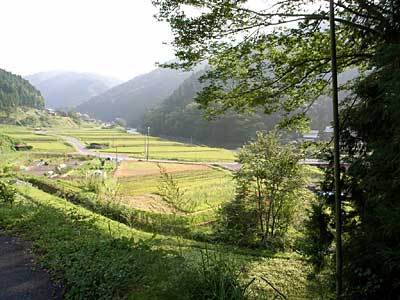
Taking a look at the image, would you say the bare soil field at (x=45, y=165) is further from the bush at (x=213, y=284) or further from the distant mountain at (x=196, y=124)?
the bush at (x=213, y=284)

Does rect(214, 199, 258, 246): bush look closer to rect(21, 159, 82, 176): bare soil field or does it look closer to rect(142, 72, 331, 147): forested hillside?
rect(21, 159, 82, 176): bare soil field

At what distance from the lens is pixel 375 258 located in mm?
2498

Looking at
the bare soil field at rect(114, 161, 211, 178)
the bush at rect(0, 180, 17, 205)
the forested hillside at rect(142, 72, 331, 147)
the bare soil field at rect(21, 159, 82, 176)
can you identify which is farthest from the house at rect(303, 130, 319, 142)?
the bare soil field at rect(21, 159, 82, 176)

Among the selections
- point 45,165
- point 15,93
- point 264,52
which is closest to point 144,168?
point 45,165

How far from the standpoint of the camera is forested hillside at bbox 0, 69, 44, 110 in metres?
75.7

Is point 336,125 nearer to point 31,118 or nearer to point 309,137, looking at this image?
point 309,137

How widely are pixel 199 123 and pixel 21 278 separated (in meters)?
57.7

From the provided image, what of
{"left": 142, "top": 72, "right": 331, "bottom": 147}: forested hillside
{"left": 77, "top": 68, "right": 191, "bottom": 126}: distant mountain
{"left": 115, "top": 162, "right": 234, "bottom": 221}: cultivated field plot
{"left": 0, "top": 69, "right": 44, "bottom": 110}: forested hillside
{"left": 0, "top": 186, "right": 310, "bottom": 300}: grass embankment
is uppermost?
{"left": 77, "top": 68, "right": 191, "bottom": 126}: distant mountain

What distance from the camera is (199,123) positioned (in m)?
61.1

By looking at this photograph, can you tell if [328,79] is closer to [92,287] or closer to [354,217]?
[354,217]

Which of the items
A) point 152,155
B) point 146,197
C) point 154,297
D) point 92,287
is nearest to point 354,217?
point 154,297

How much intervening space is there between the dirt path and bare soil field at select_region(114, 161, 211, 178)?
76.7ft

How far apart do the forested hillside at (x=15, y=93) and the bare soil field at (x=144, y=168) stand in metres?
55.5

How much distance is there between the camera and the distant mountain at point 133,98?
422 ft
